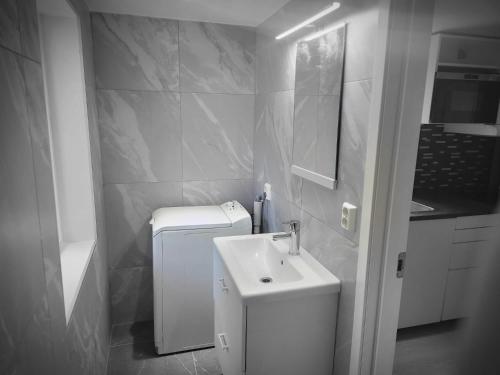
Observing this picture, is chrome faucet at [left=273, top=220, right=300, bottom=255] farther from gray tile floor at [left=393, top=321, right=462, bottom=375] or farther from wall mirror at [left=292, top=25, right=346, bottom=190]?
gray tile floor at [left=393, top=321, right=462, bottom=375]

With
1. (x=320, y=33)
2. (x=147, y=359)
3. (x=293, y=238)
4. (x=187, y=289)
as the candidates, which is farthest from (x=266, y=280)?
(x=320, y=33)

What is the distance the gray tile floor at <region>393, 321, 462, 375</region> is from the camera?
2.28 metres

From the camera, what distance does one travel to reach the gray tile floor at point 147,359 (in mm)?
2318

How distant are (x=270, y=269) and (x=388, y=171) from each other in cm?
97

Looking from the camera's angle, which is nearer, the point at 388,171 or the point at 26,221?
the point at 26,221

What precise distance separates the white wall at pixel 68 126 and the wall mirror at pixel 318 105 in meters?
1.19

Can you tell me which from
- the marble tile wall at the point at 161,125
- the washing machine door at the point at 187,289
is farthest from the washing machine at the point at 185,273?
the marble tile wall at the point at 161,125

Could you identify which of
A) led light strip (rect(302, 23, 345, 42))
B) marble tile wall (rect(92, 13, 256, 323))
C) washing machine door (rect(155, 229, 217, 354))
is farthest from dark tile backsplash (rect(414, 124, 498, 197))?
washing machine door (rect(155, 229, 217, 354))

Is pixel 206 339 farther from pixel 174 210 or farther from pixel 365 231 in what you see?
pixel 365 231

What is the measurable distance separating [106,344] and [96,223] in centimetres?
87

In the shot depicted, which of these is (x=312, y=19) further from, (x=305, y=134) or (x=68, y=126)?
(x=68, y=126)

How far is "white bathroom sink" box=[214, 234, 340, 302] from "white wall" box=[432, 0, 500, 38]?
1684 millimetres

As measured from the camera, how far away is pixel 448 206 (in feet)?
8.54

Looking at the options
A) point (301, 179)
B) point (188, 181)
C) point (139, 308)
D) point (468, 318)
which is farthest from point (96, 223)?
point (468, 318)
